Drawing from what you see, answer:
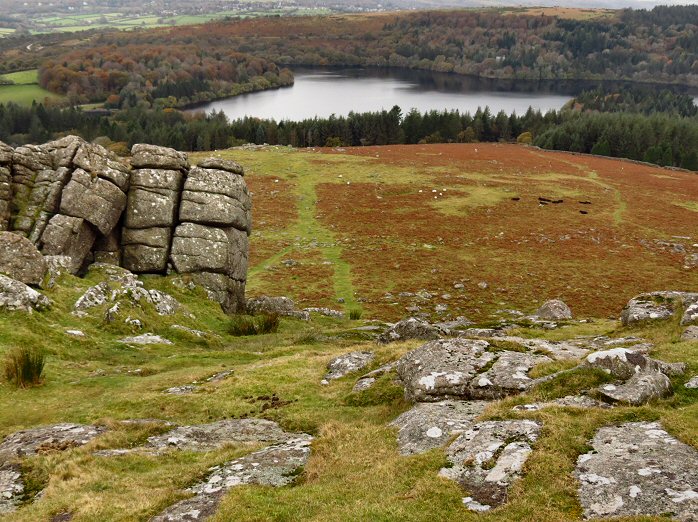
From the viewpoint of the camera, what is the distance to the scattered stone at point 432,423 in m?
12.6

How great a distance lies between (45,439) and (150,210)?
21701 mm

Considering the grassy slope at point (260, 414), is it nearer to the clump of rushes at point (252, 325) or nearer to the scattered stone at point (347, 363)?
the scattered stone at point (347, 363)

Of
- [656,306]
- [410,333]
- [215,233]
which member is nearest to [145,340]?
[215,233]

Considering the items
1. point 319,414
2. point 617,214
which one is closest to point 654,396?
point 319,414

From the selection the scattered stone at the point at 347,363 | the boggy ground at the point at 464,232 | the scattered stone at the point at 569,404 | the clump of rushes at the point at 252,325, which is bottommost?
the boggy ground at the point at 464,232

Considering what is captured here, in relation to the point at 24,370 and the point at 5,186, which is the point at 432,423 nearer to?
the point at 24,370

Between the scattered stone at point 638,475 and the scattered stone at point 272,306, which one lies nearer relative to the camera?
the scattered stone at point 638,475

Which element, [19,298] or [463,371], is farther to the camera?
[19,298]

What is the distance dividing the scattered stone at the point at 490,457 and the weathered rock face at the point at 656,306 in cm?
1699

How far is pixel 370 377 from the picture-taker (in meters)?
18.8

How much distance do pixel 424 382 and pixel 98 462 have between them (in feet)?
29.0

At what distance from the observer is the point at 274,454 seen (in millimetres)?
13195

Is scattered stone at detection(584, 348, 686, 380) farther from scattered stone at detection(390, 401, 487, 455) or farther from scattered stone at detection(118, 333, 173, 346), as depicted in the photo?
scattered stone at detection(118, 333, 173, 346)

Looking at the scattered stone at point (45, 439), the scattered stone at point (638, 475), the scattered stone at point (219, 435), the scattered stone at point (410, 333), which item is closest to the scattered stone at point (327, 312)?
the scattered stone at point (410, 333)
